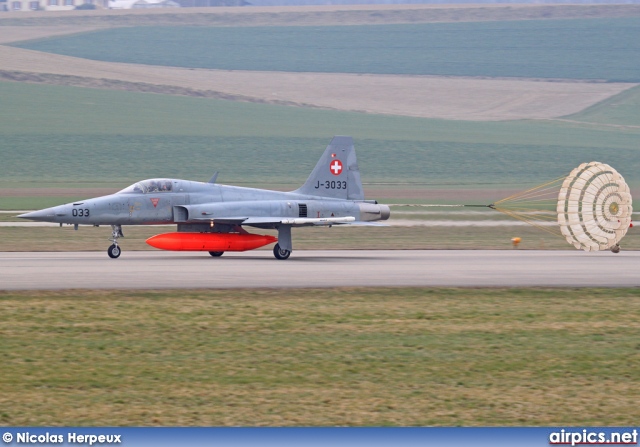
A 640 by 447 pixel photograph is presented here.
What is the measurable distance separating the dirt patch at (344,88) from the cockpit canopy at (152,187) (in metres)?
71.2

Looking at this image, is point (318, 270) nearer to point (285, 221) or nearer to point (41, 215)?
point (285, 221)

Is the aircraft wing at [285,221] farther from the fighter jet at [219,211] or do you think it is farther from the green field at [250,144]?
the green field at [250,144]

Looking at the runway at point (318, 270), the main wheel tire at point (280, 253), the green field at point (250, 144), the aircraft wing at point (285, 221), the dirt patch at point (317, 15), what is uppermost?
the dirt patch at point (317, 15)

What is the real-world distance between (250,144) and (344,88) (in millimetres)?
33159

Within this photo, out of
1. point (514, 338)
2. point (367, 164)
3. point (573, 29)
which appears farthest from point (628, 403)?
point (573, 29)

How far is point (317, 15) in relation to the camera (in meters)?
155

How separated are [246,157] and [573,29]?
76.4 meters

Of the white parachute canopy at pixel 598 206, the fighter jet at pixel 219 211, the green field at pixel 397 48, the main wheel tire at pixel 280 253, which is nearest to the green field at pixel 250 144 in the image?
the green field at pixel 397 48

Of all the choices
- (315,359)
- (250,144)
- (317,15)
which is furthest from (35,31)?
(315,359)

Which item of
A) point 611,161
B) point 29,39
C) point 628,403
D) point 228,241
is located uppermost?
point 29,39

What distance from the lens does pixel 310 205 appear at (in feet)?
101

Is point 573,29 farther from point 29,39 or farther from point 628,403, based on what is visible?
point 628,403

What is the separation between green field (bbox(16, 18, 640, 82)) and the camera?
402 feet

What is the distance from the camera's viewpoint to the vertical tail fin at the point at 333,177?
31.8 m
